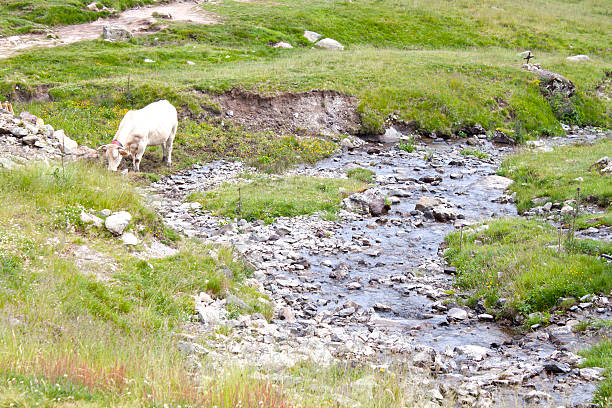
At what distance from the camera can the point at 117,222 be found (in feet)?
39.7

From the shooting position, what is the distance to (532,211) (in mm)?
17906

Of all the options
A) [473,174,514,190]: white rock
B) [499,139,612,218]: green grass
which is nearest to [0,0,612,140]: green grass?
[499,139,612,218]: green grass

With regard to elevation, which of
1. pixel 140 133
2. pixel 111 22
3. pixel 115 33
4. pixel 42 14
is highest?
pixel 42 14

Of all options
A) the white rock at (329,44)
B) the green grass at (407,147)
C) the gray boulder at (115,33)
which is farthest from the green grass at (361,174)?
the gray boulder at (115,33)

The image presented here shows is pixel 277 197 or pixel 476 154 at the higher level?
pixel 277 197

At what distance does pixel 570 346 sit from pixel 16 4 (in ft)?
171

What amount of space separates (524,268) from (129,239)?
9.33 metres

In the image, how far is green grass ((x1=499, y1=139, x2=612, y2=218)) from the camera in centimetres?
1770

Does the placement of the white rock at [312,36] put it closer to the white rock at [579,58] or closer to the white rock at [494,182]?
the white rock at [579,58]

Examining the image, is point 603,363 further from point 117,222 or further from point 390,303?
point 117,222

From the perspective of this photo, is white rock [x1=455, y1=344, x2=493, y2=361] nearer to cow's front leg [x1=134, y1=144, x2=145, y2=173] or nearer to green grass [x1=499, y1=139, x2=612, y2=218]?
green grass [x1=499, y1=139, x2=612, y2=218]

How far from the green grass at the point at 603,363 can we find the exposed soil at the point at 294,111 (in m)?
20.6

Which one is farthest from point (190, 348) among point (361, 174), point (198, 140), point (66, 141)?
point (198, 140)

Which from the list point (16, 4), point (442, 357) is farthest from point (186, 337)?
point (16, 4)
